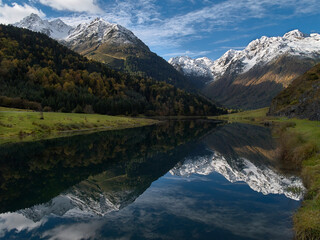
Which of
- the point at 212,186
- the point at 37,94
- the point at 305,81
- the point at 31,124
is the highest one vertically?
the point at 305,81

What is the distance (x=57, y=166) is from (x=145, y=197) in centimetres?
2141

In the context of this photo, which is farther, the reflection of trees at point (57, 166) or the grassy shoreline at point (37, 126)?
the grassy shoreline at point (37, 126)

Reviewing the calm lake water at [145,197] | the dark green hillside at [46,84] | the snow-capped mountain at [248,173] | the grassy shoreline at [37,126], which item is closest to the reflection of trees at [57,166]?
the calm lake water at [145,197]

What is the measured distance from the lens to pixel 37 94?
130125mm

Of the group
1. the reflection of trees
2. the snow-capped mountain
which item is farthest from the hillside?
the reflection of trees

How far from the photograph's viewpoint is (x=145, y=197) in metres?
26.0

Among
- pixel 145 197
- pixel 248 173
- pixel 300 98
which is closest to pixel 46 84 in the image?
pixel 145 197

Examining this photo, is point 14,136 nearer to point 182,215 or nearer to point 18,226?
point 18,226

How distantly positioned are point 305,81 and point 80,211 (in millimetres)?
176867

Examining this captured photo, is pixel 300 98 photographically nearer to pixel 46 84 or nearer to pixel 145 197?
pixel 145 197

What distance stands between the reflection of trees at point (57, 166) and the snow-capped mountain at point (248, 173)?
4.40m

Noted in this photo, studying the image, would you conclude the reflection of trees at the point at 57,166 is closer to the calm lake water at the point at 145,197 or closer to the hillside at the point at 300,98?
the calm lake water at the point at 145,197

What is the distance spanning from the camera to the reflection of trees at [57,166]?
2716 centimetres

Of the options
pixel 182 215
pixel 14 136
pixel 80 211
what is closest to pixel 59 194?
pixel 80 211
